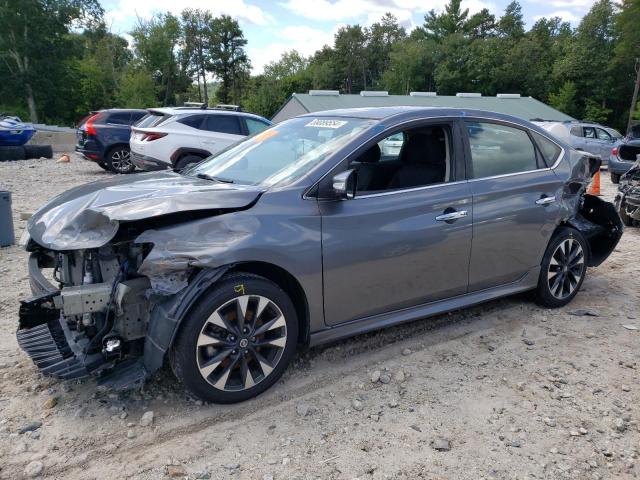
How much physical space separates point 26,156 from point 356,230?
1783 centimetres

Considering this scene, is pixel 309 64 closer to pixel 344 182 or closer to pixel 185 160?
pixel 185 160

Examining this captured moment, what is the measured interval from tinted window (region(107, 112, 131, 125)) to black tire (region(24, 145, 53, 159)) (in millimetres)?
5371

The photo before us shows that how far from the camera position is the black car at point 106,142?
13594mm

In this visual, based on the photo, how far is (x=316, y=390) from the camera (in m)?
3.28

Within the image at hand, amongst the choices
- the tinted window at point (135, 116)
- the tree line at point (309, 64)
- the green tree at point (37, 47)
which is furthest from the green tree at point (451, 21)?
the tinted window at point (135, 116)

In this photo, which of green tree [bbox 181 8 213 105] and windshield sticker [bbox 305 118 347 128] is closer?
windshield sticker [bbox 305 118 347 128]

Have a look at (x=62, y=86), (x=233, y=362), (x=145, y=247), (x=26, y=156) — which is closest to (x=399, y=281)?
(x=233, y=362)

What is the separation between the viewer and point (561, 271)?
181 inches

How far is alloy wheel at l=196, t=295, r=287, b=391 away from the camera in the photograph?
2910 millimetres

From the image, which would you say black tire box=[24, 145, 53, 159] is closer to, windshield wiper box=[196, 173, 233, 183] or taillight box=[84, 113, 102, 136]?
taillight box=[84, 113, 102, 136]

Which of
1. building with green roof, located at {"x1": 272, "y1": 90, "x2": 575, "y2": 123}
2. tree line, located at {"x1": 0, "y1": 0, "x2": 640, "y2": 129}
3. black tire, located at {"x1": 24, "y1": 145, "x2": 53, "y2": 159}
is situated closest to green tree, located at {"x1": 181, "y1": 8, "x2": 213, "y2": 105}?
tree line, located at {"x1": 0, "y1": 0, "x2": 640, "y2": 129}

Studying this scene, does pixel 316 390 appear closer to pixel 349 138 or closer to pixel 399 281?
pixel 399 281

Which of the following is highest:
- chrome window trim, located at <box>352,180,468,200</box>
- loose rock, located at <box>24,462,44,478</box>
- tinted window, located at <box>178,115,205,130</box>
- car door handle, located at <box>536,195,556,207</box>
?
tinted window, located at <box>178,115,205,130</box>

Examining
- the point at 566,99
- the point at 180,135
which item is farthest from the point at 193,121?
the point at 566,99
